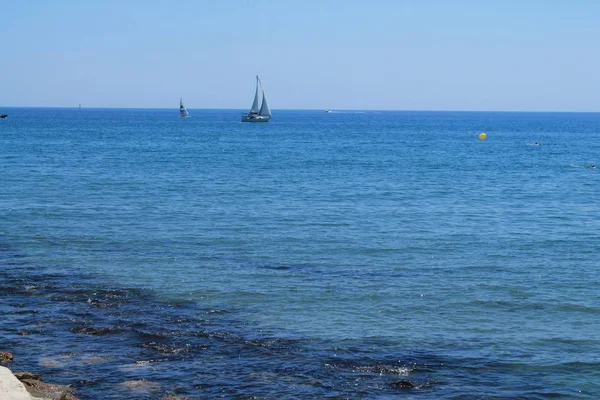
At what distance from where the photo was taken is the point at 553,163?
3349 inches

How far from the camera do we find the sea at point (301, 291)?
1878 centimetres

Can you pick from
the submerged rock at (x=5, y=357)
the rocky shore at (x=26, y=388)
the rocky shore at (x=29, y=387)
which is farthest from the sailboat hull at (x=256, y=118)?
the rocky shore at (x=29, y=387)

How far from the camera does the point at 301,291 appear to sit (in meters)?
26.4

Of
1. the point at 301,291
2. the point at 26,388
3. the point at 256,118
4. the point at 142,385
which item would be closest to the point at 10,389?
the point at 26,388

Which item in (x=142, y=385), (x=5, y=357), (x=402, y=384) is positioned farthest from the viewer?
(x=5, y=357)

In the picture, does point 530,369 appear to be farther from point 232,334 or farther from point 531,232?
point 531,232

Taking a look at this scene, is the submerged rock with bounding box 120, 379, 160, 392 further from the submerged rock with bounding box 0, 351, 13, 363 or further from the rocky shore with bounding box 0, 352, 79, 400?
the submerged rock with bounding box 0, 351, 13, 363

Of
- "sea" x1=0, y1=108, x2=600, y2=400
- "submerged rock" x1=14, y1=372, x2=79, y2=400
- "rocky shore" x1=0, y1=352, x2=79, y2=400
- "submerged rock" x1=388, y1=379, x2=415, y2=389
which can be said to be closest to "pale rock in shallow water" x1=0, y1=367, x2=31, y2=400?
"rocky shore" x1=0, y1=352, x2=79, y2=400

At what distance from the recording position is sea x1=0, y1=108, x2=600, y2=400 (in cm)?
1878

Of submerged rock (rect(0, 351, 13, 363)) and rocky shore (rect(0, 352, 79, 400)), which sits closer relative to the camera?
rocky shore (rect(0, 352, 79, 400))

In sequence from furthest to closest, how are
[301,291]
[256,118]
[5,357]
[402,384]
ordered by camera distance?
1. [256,118]
2. [301,291]
3. [5,357]
4. [402,384]

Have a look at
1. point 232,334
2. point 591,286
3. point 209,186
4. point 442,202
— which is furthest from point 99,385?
point 209,186

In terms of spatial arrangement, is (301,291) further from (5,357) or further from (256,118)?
(256,118)

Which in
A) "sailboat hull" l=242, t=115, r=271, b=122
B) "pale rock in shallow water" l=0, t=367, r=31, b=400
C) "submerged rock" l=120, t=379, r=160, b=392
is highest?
"sailboat hull" l=242, t=115, r=271, b=122
